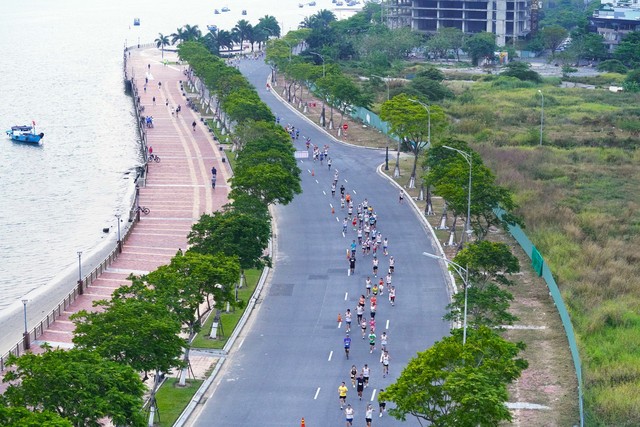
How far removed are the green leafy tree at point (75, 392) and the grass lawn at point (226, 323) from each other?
2129 cm

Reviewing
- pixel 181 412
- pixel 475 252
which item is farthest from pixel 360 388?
pixel 475 252

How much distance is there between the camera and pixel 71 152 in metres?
152

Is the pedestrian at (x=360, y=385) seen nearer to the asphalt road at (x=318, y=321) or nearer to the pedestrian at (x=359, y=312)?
the asphalt road at (x=318, y=321)

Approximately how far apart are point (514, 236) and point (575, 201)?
1433 cm

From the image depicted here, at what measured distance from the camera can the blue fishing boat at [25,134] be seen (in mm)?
156625

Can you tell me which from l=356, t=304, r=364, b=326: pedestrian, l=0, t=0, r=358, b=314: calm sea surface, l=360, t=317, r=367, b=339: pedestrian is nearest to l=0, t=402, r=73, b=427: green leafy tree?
l=360, t=317, r=367, b=339: pedestrian

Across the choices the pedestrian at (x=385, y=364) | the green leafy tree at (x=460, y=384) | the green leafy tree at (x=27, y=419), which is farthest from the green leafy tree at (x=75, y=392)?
the pedestrian at (x=385, y=364)

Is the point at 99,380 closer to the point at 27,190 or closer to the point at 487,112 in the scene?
the point at 27,190

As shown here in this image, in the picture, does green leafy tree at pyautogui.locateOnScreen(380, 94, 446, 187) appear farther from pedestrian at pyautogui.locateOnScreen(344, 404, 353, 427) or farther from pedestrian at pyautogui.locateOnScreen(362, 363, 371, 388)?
pedestrian at pyautogui.locateOnScreen(344, 404, 353, 427)

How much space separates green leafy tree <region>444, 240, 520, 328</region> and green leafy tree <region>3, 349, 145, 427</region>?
73.0 feet

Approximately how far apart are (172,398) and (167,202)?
51068 mm

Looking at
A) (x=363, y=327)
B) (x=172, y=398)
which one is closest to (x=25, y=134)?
(x=363, y=327)

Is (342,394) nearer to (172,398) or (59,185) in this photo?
(172,398)

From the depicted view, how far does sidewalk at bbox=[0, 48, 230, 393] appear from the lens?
79312 mm
